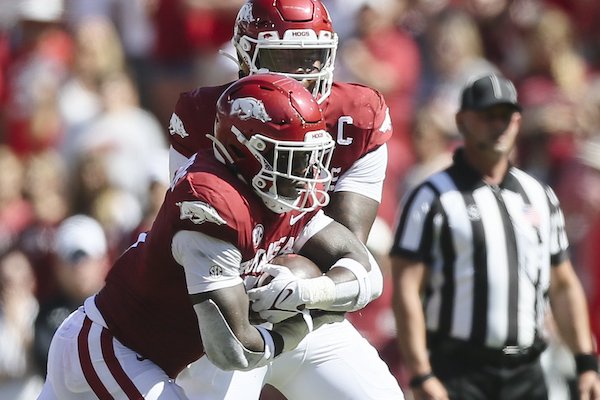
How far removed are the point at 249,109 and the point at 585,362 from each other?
228 cm

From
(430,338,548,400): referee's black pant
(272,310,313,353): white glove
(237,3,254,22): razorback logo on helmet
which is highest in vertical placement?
(237,3,254,22): razorback logo on helmet

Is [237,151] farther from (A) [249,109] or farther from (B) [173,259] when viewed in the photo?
(B) [173,259]

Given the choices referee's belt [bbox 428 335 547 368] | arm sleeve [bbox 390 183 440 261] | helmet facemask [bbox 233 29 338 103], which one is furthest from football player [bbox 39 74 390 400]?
referee's belt [bbox 428 335 547 368]

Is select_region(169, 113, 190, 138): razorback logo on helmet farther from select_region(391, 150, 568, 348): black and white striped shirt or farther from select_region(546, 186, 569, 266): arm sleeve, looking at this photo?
select_region(546, 186, 569, 266): arm sleeve

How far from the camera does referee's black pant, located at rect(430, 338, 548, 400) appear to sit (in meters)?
5.21

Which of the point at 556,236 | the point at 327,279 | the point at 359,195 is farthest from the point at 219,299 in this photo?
the point at 556,236

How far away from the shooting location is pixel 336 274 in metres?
3.69

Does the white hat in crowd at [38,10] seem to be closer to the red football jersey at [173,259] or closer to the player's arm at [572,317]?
the player's arm at [572,317]

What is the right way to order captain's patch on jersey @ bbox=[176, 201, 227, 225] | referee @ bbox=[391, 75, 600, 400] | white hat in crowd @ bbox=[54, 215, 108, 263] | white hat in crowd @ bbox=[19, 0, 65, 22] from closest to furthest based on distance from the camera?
captain's patch on jersey @ bbox=[176, 201, 227, 225], referee @ bbox=[391, 75, 600, 400], white hat in crowd @ bbox=[54, 215, 108, 263], white hat in crowd @ bbox=[19, 0, 65, 22]

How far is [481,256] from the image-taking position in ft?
17.3

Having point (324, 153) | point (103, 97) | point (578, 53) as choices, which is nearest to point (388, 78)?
point (578, 53)

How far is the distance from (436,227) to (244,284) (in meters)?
1.81

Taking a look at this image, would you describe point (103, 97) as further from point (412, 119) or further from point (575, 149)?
point (575, 149)

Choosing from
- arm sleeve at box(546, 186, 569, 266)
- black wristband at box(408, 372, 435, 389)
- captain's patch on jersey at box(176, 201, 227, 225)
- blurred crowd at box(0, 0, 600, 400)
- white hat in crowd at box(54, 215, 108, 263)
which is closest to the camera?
captain's patch on jersey at box(176, 201, 227, 225)
